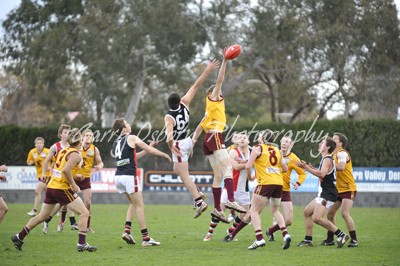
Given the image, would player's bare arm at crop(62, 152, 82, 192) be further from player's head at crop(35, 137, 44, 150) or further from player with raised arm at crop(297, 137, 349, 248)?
player's head at crop(35, 137, 44, 150)

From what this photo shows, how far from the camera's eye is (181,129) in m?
13.1

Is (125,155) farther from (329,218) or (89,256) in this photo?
(329,218)

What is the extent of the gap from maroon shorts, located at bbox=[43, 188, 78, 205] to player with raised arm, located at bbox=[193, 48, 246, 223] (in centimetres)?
261

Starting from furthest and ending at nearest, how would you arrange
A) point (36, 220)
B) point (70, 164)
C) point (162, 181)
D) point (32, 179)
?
point (32, 179) → point (162, 181) → point (36, 220) → point (70, 164)

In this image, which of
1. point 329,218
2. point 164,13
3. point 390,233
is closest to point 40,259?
point 329,218

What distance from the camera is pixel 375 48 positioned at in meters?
38.9

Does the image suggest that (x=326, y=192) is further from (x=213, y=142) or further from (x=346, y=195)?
(x=213, y=142)

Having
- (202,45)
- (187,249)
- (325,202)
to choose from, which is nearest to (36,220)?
(187,249)

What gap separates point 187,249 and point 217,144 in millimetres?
2129

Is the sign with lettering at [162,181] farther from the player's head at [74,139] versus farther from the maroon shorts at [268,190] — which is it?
the player's head at [74,139]

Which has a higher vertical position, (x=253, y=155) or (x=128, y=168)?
(x=253, y=155)

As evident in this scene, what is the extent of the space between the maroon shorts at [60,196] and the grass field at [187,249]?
88cm

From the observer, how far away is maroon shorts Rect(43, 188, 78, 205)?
1196 cm

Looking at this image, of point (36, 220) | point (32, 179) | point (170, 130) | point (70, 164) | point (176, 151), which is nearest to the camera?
point (70, 164)
